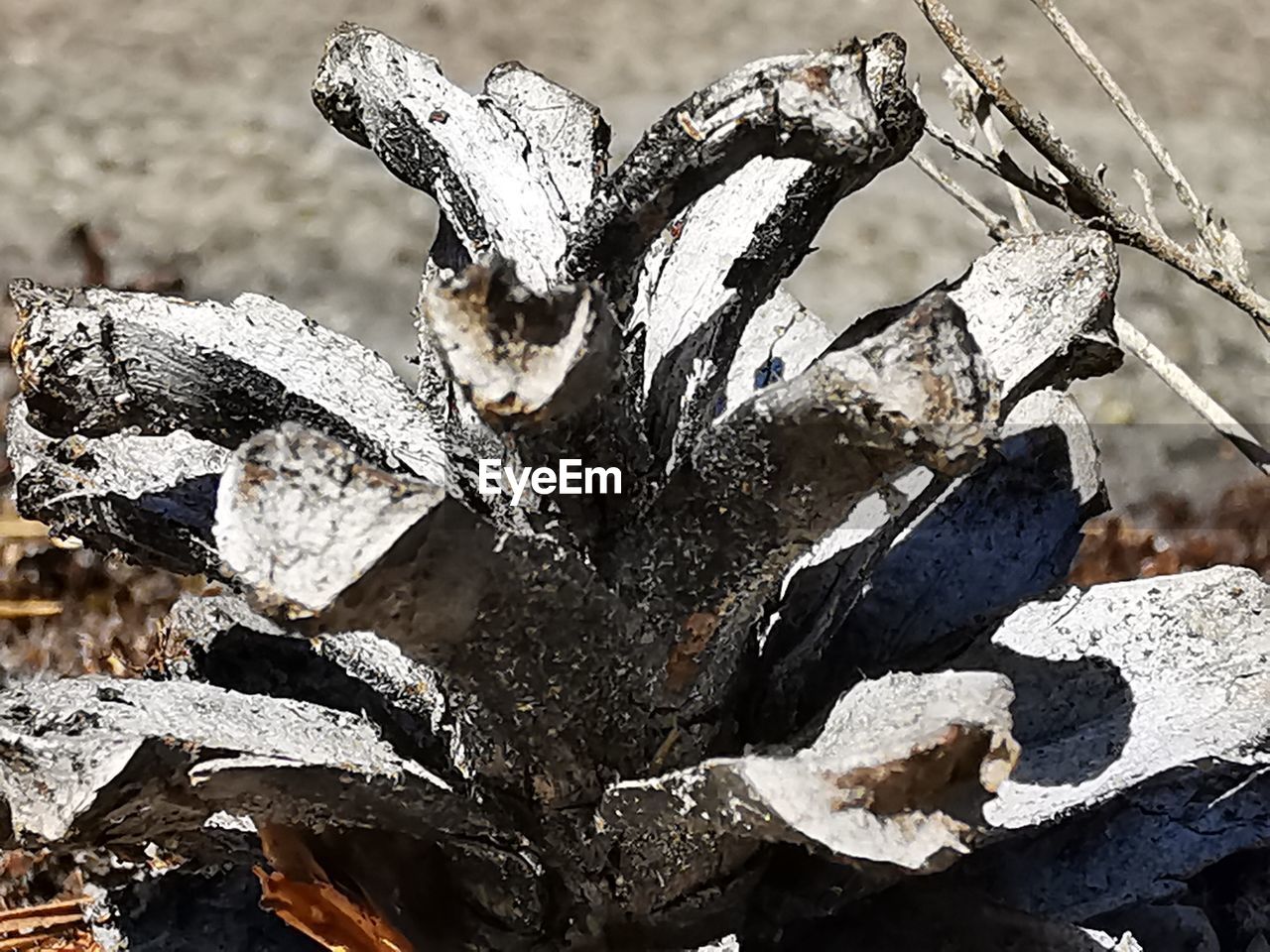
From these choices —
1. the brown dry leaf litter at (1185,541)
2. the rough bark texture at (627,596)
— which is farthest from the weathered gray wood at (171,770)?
the brown dry leaf litter at (1185,541)

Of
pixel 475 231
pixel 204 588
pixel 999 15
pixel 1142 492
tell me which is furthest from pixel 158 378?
pixel 999 15

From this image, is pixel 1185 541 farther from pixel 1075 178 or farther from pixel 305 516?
pixel 305 516

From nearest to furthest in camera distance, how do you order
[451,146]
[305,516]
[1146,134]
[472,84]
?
1. [305,516]
2. [451,146]
3. [1146,134]
4. [472,84]

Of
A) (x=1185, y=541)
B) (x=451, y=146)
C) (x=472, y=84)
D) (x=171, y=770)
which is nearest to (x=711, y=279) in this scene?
(x=451, y=146)

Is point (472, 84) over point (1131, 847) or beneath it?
over

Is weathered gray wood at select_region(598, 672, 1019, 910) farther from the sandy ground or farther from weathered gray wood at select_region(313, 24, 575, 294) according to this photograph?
the sandy ground

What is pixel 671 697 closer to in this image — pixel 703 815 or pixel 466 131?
pixel 703 815

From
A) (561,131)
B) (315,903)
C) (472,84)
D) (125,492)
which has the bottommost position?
(315,903)
